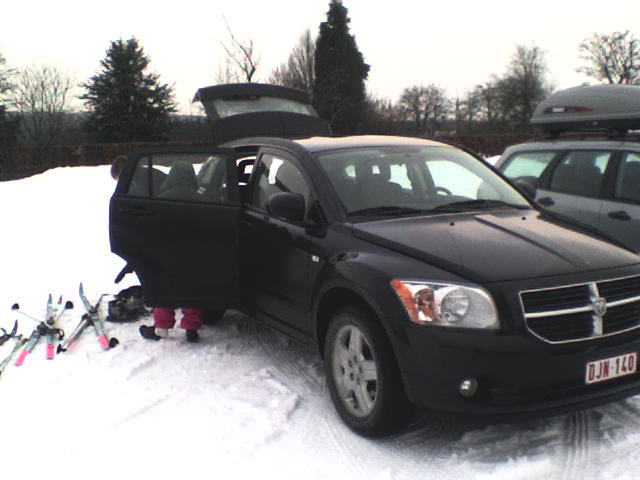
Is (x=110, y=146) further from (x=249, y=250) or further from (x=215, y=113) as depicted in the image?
(x=249, y=250)

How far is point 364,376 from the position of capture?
12.1 feet

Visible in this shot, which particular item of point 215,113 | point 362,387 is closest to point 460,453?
point 362,387

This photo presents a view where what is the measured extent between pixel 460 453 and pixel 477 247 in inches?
44.5

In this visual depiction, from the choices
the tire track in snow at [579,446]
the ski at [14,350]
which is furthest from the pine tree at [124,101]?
the tire track in snow at [579,446]

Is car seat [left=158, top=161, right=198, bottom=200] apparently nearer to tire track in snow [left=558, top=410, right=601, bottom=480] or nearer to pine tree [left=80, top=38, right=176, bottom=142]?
tire track in snow [left=558, top=410, right=601, bottom=480]

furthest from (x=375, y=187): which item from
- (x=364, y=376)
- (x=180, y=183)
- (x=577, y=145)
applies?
(x=577, y=145)

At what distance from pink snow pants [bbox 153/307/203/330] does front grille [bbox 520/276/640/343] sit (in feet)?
10.3

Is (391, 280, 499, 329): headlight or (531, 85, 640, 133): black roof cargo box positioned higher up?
(531, 85, 640, 133): black roof cargo box

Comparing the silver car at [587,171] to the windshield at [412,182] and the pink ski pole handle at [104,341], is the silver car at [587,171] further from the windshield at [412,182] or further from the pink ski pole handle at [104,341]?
the pink ski pole handle at [104,341]

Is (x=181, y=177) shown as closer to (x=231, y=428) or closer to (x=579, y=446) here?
(x=231, y=428)

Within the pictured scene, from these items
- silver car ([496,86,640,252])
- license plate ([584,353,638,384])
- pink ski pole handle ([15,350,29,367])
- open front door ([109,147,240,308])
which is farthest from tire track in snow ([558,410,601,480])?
pink ski pole handle ([15,350,29,367])

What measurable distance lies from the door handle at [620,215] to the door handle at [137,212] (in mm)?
3933

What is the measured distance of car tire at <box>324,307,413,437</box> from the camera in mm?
3492

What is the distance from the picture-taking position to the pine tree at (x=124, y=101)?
42944 mm
